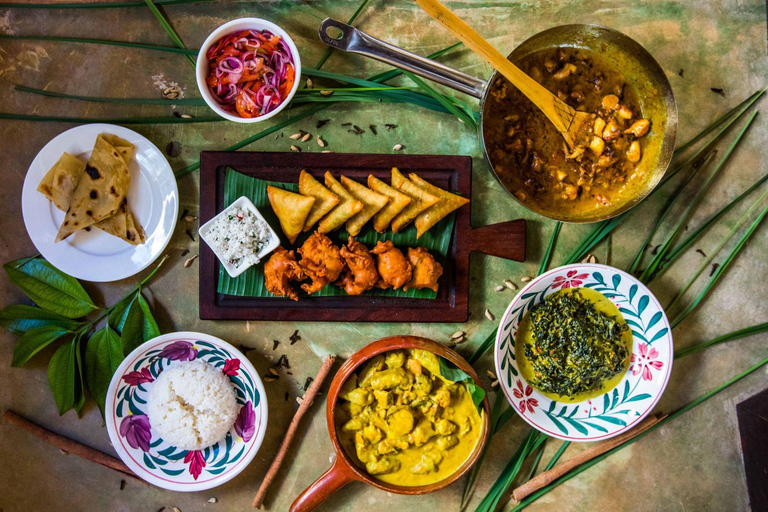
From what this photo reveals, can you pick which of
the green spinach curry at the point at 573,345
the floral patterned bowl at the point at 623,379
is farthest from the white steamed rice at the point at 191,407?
the green spinach curry at the point at 573,345

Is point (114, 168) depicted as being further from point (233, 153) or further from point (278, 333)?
point (278, 333)

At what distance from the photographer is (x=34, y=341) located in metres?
2.76

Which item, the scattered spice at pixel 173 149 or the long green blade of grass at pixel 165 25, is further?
the scattered spice at pixel 173 149

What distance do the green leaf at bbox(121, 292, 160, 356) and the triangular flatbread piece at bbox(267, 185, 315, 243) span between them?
3.02ft

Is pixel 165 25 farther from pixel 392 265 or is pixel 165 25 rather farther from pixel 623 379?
pixel 623 379

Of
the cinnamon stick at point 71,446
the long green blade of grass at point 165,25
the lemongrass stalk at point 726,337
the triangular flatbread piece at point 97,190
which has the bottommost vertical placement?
the cinnamon stick at point 71,446

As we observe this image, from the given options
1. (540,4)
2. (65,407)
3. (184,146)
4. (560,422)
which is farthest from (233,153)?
(560,422)

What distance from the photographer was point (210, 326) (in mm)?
2834

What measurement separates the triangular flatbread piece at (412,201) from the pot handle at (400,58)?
507mm

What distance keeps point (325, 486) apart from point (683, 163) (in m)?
2.61

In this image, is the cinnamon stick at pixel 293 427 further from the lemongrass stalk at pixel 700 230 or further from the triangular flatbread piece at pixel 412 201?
the lemongrass stalk at pixel 700 230

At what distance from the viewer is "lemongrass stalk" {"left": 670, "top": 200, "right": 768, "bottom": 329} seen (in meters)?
2.79

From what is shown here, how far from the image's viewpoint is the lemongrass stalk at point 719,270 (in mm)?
2791

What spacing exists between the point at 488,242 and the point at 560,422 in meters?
1.03
